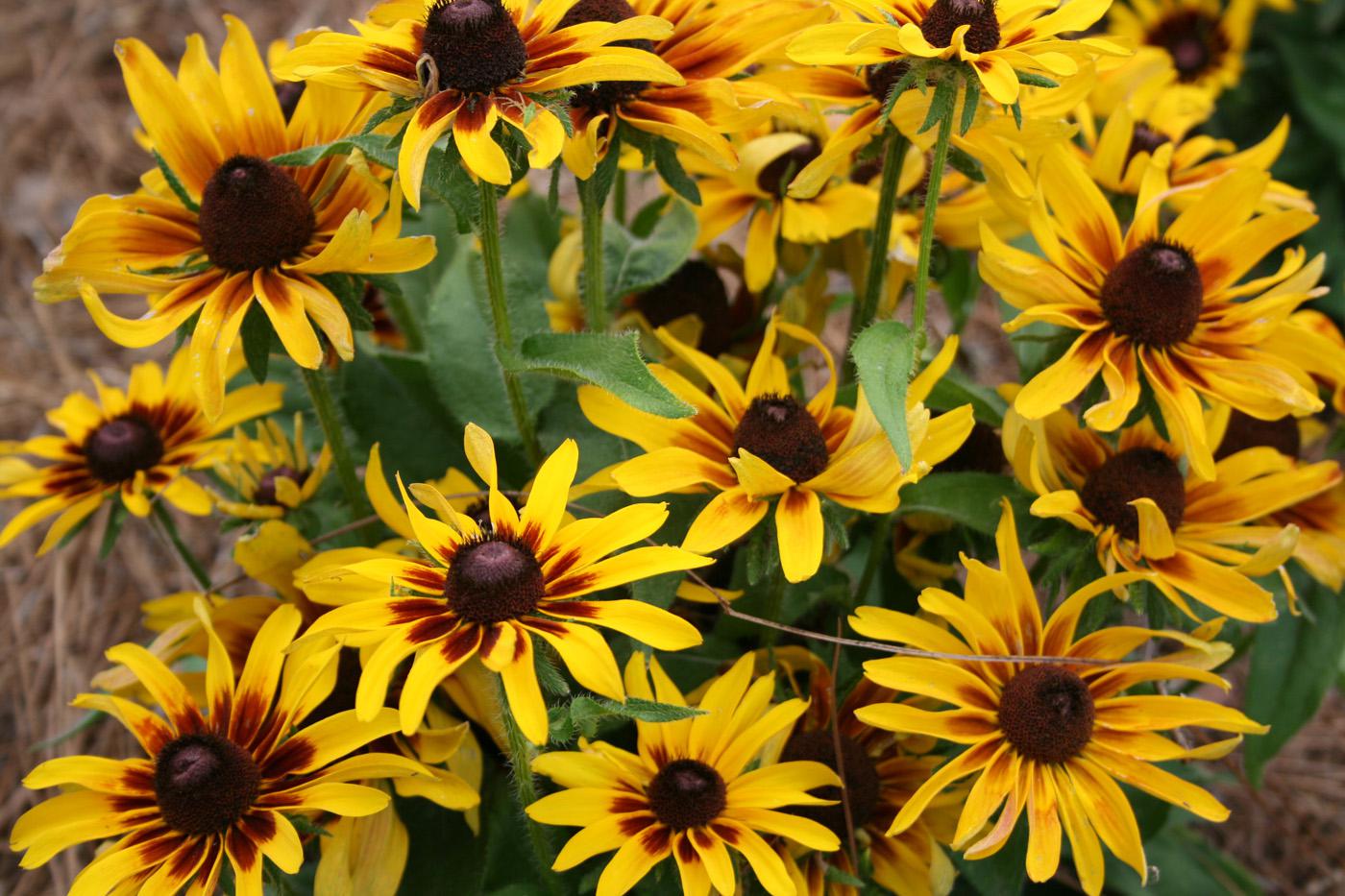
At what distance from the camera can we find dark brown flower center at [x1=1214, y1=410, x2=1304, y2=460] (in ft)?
4.71

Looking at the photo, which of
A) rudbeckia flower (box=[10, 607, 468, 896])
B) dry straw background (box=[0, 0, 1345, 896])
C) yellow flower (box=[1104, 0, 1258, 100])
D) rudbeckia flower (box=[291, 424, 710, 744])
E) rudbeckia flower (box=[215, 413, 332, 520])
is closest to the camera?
rudbeckia flower (box=[291, 424, 710, 744])

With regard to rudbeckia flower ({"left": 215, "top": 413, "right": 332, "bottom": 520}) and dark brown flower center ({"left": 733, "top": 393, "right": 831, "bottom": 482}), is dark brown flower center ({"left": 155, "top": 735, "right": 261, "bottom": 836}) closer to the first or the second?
rudbeckia flower ({"left": 215, "top": 413, "right": 332, "bottom": 520})

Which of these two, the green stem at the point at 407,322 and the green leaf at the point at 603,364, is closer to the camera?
the green leaf at the point at 603,364

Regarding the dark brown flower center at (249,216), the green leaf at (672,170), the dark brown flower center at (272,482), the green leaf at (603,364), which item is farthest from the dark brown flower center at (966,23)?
the dark brown flower center at (272,482)

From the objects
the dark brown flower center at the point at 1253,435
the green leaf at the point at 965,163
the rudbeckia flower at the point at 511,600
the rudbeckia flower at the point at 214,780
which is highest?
the green leaf at the point at 965,163

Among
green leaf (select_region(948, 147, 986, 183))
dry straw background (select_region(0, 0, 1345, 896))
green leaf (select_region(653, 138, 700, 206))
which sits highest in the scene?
green leaf (select_region(653, 138, 700, 206))

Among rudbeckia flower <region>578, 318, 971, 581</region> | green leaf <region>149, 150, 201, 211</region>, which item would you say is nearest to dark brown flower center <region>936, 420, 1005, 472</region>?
rudbeckia flower <region>578, 318, 971, 581</region>

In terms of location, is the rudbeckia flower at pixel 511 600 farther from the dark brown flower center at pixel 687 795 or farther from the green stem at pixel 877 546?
the green stem at pixel 877 546

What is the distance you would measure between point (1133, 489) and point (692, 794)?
0.49 m

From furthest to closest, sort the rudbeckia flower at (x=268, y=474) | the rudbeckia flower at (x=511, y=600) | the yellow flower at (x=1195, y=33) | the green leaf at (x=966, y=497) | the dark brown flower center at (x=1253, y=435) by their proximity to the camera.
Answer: the yellow flower at (x=1195, y=33) → the dark brown flower center at (x=1253, y=435) → the rudbeckia flower at (x=268, y=474) → the green leaf at (x=966, y=497) → the rudbeckia flower at (x=511, y=600)

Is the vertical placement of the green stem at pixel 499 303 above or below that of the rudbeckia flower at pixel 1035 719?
above

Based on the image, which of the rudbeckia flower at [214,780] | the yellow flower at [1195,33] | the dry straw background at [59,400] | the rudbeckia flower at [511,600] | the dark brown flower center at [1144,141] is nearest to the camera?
the rudbeckia flower at [511,600]

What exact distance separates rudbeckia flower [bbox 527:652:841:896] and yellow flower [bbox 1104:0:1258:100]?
1.95 metres

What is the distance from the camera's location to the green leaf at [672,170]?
1.14m
